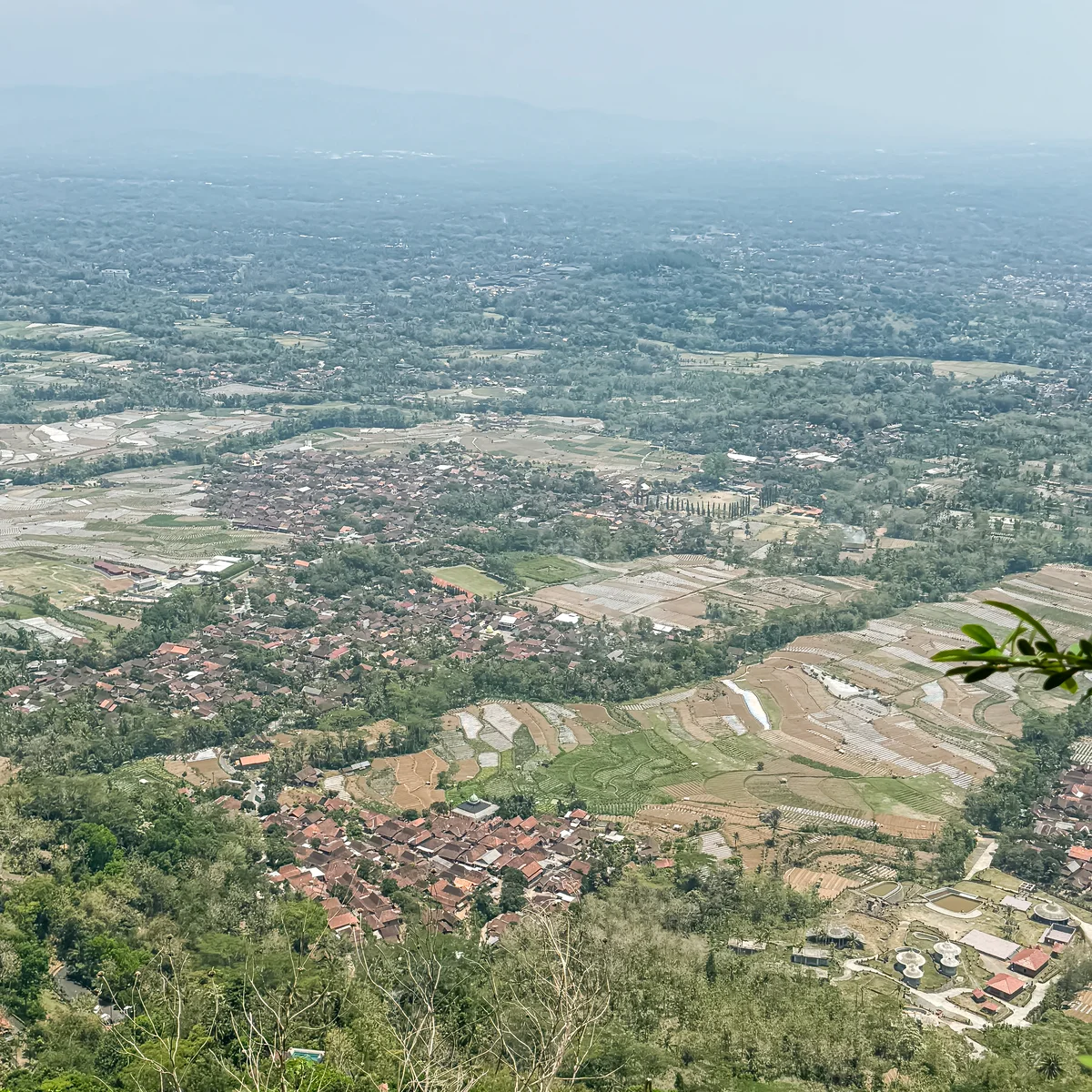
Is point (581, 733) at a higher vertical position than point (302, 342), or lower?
lower

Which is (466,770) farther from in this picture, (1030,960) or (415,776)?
(1030,960)

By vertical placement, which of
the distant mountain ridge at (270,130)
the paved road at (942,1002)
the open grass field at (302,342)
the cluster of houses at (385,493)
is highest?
the distant mountain ridge at (270,130)

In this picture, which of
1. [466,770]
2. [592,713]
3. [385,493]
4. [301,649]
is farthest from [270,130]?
[466,770]

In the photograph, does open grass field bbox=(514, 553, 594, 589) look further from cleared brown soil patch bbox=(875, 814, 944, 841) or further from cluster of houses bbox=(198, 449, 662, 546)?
cleared brown soil patch bbox=(875, 814, 944, 841)

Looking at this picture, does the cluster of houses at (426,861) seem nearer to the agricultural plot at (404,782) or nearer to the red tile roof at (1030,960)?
the agricultural plot at (404,782)

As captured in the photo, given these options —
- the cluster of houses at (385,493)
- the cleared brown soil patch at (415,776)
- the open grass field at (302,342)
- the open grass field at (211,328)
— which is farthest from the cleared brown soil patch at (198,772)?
the open grass field at (211,328)

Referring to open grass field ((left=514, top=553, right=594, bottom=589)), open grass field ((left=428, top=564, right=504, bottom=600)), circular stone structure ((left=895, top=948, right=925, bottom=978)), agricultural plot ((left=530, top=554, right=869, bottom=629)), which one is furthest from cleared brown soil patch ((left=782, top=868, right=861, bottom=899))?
open grass field ((left=514, top=553, right=594, bottom=589))

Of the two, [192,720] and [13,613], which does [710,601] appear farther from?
[13,613]

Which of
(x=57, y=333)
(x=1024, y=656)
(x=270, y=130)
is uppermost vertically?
(x=270, y=130)
